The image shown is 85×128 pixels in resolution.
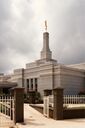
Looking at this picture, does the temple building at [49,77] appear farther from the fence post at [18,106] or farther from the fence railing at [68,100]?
the fence post at [18,106]

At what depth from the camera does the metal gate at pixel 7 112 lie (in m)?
14.9

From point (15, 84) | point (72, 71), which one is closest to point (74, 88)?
point (72, 71)

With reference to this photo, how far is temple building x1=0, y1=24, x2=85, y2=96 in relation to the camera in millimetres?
41628

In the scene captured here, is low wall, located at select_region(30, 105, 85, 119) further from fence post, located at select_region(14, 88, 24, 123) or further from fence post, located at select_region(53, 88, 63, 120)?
fence post, located at select_region(14, 88, 24, 123)

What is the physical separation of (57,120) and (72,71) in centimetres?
2758

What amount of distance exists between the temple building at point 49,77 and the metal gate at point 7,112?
77.9ft

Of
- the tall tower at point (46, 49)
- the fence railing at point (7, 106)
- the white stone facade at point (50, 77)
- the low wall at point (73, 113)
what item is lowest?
the low wall at point (73, 113)

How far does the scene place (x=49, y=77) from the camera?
4247 cm

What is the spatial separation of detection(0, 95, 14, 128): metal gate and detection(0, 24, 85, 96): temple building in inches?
935

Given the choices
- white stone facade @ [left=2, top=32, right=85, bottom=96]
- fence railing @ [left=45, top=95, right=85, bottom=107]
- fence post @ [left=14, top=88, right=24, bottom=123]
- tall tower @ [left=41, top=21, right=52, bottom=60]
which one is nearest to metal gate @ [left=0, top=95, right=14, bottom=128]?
fence post @ [left=14, top=88, right=24, bottom=123]

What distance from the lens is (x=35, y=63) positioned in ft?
161

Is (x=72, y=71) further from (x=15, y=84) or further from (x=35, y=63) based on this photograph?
(x=15, y=84)

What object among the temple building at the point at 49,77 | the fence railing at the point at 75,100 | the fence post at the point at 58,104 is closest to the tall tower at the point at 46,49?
the temple building at the point at 49,77

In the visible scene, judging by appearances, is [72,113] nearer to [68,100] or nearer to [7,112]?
[68,100]
